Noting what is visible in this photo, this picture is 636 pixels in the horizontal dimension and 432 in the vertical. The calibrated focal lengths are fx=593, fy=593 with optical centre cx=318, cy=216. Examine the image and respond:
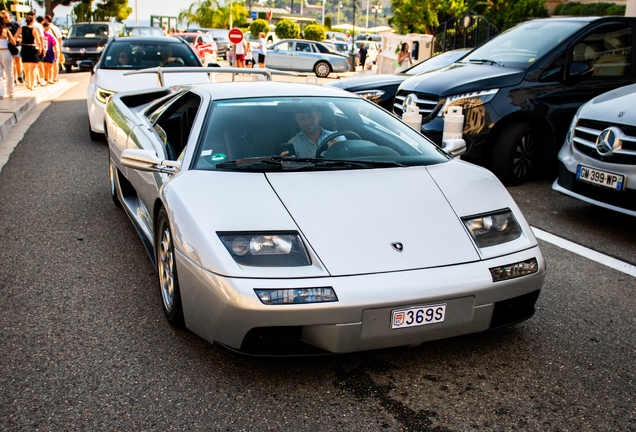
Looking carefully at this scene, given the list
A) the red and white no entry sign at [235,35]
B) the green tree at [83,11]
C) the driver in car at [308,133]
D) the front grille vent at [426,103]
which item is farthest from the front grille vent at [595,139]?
the green tree at [83,11]

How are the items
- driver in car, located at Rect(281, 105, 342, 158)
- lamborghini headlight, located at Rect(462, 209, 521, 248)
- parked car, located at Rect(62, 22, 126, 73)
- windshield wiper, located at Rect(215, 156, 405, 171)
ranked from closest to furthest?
1. lamborghini headlight, located at Rect(462, 209, 521, 248)
2. windshield wiper, located at Rect(215, 156, 405, 171)
3. driver in car, located at Rect(281, 105, 342, 158)
4. parked car, located at Rect(62, 22, 126, 73)

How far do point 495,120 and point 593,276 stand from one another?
2779 millimetres

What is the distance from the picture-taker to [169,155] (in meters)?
3.62

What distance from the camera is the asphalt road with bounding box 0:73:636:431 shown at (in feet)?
7.72

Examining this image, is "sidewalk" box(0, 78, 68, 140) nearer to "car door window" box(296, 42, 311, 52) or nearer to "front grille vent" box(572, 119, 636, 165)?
"front grille vent" box(572, 119, 636, 165)

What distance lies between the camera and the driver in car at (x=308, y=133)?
132 inches

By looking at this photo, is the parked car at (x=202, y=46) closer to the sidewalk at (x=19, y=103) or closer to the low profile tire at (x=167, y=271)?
the sidewalk at (x=19, y=103)

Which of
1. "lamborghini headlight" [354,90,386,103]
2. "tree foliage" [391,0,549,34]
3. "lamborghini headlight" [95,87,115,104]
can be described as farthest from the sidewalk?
"tree foliage" [391,0,549,34]

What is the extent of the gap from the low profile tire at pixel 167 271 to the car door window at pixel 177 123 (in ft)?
1.76

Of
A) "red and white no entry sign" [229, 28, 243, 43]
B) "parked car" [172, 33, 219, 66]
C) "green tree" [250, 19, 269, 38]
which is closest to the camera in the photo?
"red and white no entry sign" [229, 28, 243, 43]

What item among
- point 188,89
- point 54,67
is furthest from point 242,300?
point 54,67

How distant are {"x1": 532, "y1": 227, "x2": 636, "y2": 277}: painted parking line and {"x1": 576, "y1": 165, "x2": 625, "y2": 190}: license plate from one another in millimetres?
551

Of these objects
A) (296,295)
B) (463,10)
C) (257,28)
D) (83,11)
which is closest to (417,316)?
(296,295)

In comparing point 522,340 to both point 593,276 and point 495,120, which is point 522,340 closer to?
point 593,276
